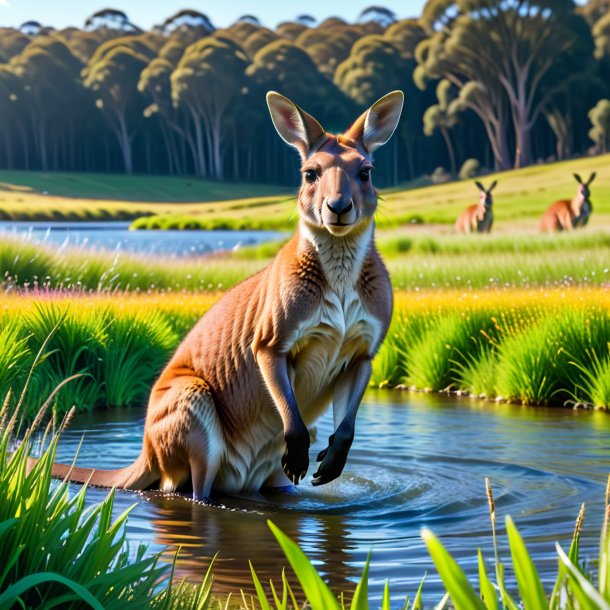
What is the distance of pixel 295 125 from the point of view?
5664 millimetres

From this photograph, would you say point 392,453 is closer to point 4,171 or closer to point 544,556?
point 544,556

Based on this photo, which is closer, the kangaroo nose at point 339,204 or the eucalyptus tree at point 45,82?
the kangaroo nose at point 339,204

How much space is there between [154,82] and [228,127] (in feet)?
13.6

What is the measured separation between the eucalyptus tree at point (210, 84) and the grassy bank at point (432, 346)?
41.8 m

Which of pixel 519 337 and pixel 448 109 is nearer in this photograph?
pixel 519 337

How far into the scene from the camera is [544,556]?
5.10m

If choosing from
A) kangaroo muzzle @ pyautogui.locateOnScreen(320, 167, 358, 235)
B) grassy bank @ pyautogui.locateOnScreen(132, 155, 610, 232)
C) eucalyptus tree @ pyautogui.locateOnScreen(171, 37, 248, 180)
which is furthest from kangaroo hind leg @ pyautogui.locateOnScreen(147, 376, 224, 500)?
eucalyptus tree @ pyautogui.locateOnScreen(171, 37, 248, 180)

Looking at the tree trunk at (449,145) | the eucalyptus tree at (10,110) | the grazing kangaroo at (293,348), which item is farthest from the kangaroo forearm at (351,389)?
the eucalyptus tree at (10,110)

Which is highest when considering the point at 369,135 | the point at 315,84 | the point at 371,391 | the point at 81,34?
the point at 81,34

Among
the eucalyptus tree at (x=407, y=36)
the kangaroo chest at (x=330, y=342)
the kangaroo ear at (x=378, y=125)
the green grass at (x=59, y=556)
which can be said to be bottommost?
the green grass at (x=59, y=556)

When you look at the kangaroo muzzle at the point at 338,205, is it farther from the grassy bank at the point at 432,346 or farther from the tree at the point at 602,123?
the tree at the point at 602,123

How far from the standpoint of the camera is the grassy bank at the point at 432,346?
9966mm

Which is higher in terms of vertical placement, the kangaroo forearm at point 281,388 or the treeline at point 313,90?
the treeline at point 313,90

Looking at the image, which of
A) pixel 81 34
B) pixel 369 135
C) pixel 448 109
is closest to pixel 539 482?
pixel 369 135
